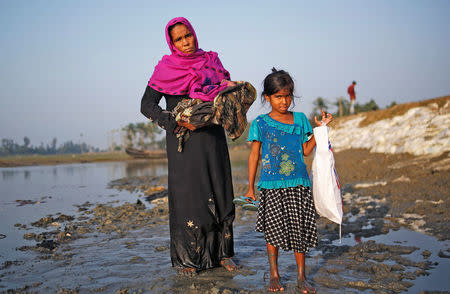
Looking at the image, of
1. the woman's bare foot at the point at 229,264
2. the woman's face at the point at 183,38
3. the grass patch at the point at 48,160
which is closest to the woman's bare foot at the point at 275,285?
the woman's bare foot at the point at 229,264

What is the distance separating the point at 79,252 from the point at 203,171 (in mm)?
2038

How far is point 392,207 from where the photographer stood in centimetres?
573

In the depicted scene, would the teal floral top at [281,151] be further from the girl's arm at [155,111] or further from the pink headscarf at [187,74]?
the girl's arm at [155,111]

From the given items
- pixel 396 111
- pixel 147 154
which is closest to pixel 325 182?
pixel 396 111

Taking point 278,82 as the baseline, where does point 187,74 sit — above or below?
above

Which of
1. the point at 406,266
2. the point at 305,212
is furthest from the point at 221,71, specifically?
the point at 406,266

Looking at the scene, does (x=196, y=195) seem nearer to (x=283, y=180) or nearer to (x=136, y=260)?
(x=283, y=180)

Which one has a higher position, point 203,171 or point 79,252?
point 203,171

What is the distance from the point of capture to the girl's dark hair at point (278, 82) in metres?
2.82

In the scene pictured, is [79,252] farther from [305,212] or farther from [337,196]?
[337,196]

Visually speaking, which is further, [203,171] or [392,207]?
[392,207]

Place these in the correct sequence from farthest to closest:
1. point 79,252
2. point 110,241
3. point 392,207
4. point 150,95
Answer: point 392,207 < point 110,241 < point 79,252 < point 150,95

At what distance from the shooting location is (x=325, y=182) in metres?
2.82

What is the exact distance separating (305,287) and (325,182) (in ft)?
2.75
